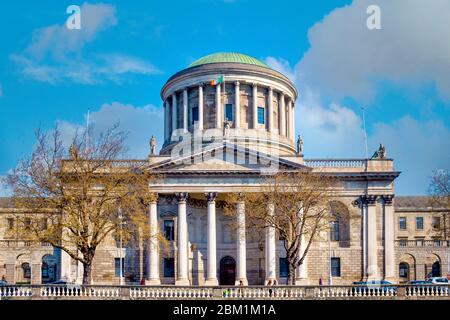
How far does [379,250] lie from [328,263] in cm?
509

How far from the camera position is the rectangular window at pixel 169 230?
2280 inches

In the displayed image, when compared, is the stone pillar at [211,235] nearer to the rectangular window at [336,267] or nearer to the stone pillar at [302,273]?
the stone pillar at [302,273]

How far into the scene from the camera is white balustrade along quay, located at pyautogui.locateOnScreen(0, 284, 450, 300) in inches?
1248

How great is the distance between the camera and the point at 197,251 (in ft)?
191

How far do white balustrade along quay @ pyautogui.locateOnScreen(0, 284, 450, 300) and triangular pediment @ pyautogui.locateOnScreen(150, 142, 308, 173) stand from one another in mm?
23455

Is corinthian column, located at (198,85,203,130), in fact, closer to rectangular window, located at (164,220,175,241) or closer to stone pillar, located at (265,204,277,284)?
rectangular window, located at (164,220,175,241)

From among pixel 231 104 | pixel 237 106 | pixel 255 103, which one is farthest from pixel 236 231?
pixel 255 103

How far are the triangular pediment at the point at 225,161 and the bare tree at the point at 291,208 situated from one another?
5447mm

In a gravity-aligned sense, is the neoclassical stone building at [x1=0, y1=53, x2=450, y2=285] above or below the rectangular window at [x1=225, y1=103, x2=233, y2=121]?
below

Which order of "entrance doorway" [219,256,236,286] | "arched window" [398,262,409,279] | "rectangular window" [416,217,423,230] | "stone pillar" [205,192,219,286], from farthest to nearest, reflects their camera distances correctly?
1. "rectangular window" [416,217,423,230]
2. "arched window" [398,262,409,279]
3. "entrance doorway" [219,256,236,286]
4. "stone pillar" [205,192,219,286]

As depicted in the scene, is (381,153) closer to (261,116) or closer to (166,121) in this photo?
(261,116)

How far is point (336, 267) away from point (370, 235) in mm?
4455

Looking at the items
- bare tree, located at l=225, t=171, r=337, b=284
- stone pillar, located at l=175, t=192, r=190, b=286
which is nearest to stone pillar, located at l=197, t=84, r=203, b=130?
stone pillar, located at l=175, t=192, r=190, b=286
